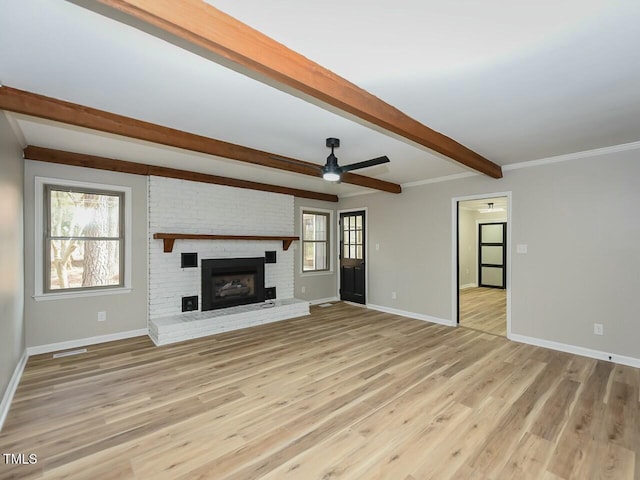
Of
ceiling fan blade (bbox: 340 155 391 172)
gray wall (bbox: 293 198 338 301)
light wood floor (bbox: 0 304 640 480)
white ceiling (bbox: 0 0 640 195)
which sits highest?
white ceiling (bbox: 0 0 640 195)

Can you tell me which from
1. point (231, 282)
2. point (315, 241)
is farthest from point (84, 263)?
point (315, 241)

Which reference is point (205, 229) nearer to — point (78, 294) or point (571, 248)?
point (78, 294)

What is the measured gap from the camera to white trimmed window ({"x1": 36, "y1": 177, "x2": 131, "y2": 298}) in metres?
3.96

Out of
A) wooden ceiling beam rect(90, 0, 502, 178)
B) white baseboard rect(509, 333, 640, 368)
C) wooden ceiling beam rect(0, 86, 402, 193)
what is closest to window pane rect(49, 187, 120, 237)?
wooden ceiling beam rect(0, 86, 402, 193)

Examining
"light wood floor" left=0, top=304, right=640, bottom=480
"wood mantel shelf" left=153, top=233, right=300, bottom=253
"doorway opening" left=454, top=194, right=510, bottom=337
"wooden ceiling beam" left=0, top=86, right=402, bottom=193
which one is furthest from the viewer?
"doorway opening" left=454, top=194, right=510, bottom=337

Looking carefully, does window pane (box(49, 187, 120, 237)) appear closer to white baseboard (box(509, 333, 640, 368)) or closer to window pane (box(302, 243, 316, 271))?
window pane (box(302, 243, 316, 271))

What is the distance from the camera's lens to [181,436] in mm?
2283

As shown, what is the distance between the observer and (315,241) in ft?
23.5

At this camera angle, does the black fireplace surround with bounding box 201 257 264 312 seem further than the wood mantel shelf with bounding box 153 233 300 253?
Yes

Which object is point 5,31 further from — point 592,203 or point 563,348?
point 563,348

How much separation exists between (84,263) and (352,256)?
195 inches

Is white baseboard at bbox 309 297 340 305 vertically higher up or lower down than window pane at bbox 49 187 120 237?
lower down

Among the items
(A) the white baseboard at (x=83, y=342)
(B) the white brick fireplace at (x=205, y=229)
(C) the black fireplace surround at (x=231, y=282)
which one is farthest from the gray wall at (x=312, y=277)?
(A) the white baseboard at (x=83, y=342)

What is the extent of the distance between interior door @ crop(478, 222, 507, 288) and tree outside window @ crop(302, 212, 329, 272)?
5.38m
